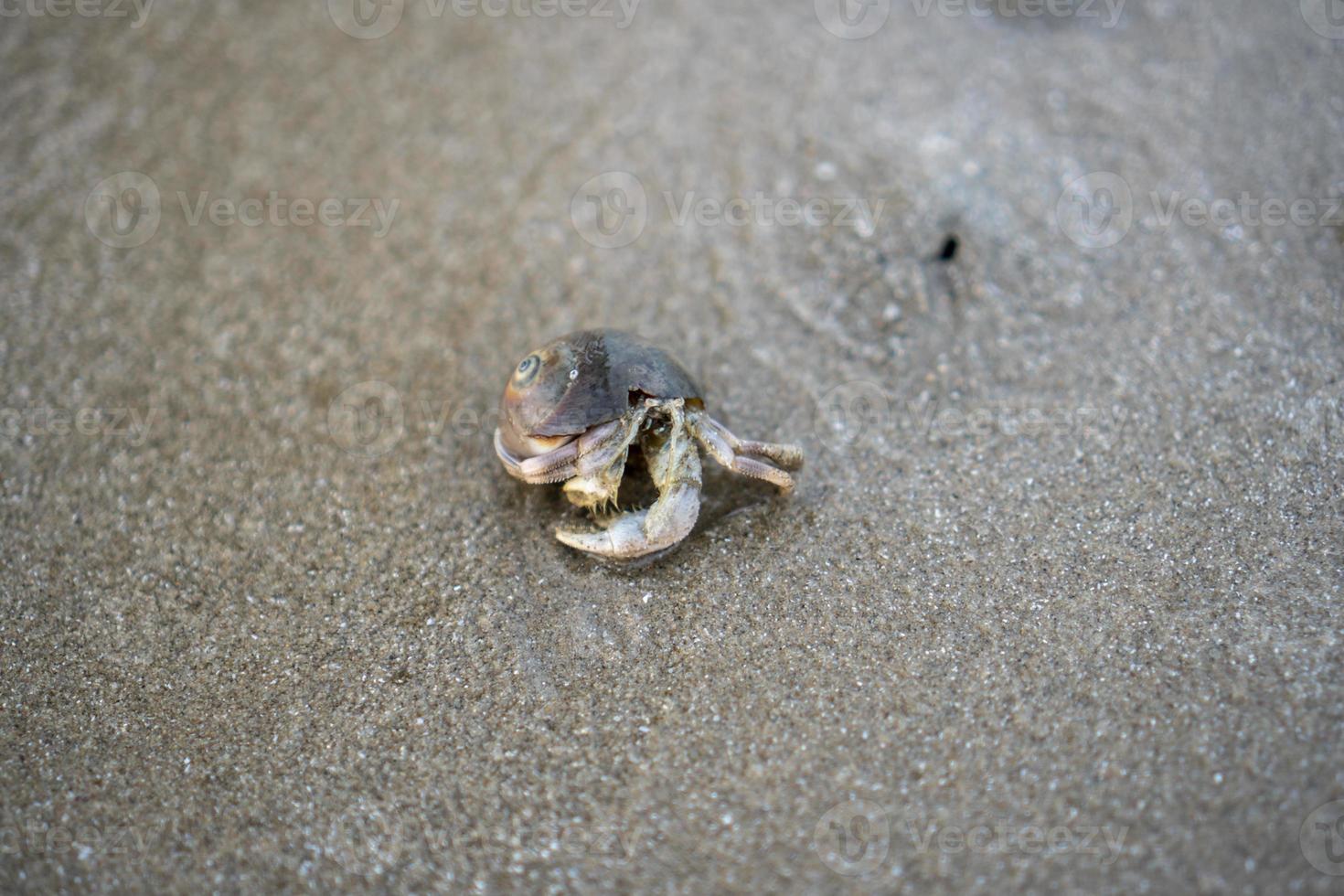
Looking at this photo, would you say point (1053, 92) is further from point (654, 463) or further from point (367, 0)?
point (367, 0)

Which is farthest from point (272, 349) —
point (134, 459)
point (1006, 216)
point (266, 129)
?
point (1006, 216)

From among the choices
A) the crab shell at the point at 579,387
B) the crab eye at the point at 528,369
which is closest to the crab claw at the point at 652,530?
the crab shell at the point at 579,387

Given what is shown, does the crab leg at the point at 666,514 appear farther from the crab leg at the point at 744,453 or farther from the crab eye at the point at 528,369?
the crab eye at the point at 528,369

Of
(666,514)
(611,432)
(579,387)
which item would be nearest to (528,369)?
(579,387)

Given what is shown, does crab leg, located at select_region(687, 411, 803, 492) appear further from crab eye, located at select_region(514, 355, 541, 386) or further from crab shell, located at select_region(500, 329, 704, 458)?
crab eye, located at select_region(514, 355, 541, 386)

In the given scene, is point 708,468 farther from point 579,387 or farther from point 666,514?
point 579,387

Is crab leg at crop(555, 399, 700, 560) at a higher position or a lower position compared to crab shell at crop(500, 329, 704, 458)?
lower

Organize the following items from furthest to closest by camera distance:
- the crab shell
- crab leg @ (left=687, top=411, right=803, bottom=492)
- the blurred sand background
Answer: crab leg @ (left=687, top=411, right=803, bottom=492)
the crab shell
the blurred sand background

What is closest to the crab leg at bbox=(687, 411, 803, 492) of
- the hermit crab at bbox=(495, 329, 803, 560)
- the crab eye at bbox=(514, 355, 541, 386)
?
the hermit crab at bbox=(495, 329, 803, 560)
